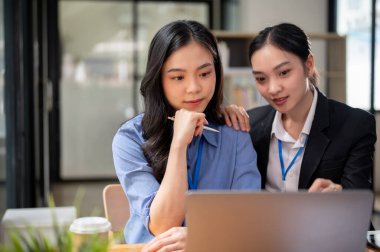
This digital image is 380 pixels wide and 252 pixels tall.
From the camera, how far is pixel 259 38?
5.91 feet

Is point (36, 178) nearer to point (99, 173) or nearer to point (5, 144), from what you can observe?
point (5, 144)

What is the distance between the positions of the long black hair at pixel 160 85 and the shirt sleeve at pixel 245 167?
23cm

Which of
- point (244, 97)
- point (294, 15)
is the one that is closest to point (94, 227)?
point (244, 97)

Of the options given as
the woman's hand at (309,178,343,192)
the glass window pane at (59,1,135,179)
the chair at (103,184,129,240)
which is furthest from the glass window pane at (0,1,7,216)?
the glass window pane at (59,1,135,179)

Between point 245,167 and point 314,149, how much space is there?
310 millimetres

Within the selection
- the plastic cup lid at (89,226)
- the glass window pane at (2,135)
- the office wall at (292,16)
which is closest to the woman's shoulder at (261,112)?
the plastic cup lid at (89,226)

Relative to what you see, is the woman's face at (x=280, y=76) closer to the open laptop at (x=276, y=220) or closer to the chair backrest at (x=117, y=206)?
the chair backrest at (x=117, y=206)

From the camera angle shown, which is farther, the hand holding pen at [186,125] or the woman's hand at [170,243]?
the hand holding pen at [186,125]

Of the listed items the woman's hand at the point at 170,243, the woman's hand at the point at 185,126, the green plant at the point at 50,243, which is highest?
the woman's hand at the point at 185,126

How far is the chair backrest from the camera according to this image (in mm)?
1770

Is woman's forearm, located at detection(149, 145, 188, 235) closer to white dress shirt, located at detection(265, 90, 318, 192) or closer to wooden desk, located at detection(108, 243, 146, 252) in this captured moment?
wooden desk, located at detection(108, 243, 146, 252)

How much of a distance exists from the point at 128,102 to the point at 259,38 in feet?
16.1

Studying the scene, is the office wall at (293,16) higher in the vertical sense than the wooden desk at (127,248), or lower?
higher

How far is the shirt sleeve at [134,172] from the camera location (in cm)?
145
